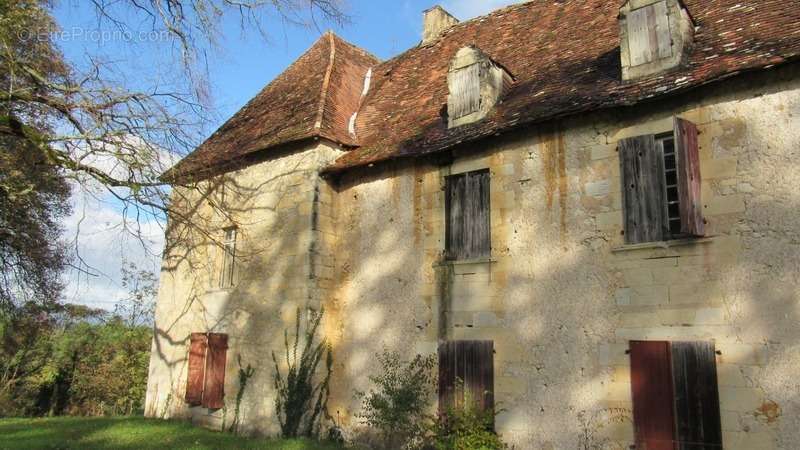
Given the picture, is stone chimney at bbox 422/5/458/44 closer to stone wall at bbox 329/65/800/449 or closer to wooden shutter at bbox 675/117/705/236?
stone wall at bbox 329/65/800/449

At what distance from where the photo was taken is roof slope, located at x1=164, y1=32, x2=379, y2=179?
433 inches

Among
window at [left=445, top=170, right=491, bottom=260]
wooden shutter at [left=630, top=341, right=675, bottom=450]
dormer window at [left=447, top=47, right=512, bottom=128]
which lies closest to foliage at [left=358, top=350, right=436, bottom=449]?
window at [left=445, top=170, right=491, bottom=260]

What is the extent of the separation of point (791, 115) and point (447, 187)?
4569mm

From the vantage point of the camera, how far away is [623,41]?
26.1ft

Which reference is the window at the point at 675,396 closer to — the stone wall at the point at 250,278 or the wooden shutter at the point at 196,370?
the stone wall at the point at 250,278

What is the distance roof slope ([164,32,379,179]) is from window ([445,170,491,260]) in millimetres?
2782

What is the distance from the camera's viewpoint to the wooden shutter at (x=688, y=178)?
6605 mm

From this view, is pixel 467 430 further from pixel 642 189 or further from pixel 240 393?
pixel 240 393

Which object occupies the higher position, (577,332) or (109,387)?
(577,332)

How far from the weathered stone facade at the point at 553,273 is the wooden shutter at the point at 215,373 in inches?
7.8

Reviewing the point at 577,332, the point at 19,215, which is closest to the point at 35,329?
the point at 19,215

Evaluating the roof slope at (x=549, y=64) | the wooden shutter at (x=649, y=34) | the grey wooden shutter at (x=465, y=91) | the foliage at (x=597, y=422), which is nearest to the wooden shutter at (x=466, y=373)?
the foliage at (x=597, y=422)

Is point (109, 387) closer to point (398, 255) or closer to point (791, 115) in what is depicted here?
point (398, 255)

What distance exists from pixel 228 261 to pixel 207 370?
213 centimetres
